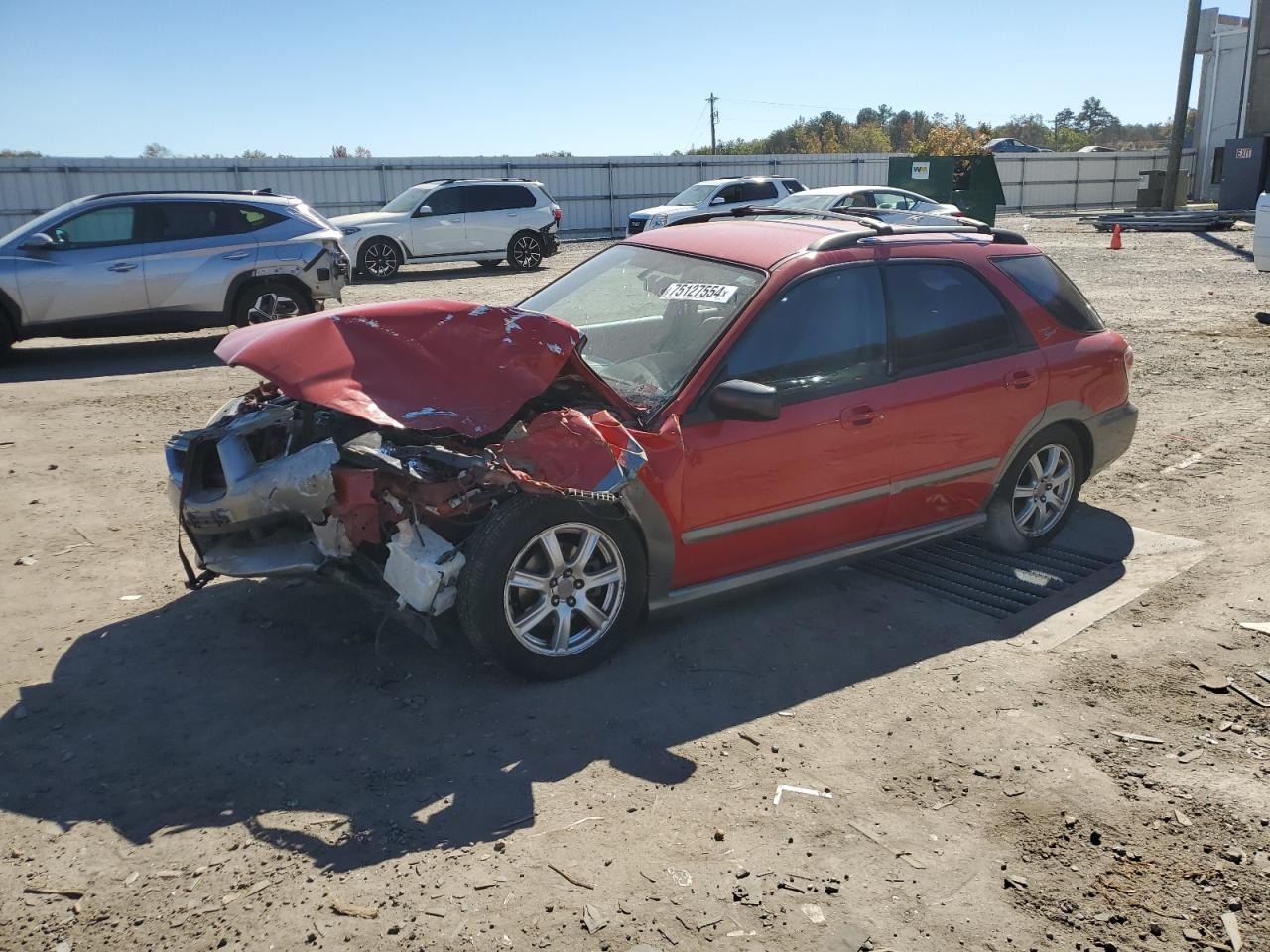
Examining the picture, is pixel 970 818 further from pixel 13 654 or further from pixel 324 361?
pixel 13 654

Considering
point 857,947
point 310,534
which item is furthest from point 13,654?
point 857,947

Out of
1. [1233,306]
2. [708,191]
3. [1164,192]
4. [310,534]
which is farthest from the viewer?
[1164,192]

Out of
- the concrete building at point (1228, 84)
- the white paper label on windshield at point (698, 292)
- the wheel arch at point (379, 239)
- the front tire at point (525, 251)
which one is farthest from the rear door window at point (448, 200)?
the concrete building at point (1228, 84)

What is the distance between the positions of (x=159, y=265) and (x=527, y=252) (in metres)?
11.2

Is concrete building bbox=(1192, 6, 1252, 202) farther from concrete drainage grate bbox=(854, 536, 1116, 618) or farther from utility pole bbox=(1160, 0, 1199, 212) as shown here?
concrete drainage grate bbox=(854, 536, 1116, 618)

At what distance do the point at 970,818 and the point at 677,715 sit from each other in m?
1.11

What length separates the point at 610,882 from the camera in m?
3.04

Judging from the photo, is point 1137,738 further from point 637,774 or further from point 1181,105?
point 1181,105

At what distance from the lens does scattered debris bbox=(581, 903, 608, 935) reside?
285cm

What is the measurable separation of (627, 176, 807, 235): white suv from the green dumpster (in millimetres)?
9270

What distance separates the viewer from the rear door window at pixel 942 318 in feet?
16.4

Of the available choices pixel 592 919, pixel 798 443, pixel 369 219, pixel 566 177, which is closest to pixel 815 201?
pixel 369 219

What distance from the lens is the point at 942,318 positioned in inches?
204

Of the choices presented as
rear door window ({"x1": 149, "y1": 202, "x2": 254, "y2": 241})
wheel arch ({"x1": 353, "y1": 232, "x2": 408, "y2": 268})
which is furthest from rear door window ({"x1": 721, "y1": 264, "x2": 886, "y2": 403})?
wheel arch ({"x1": 353, "y1": 232, "x2": 408, "y2": 268})
